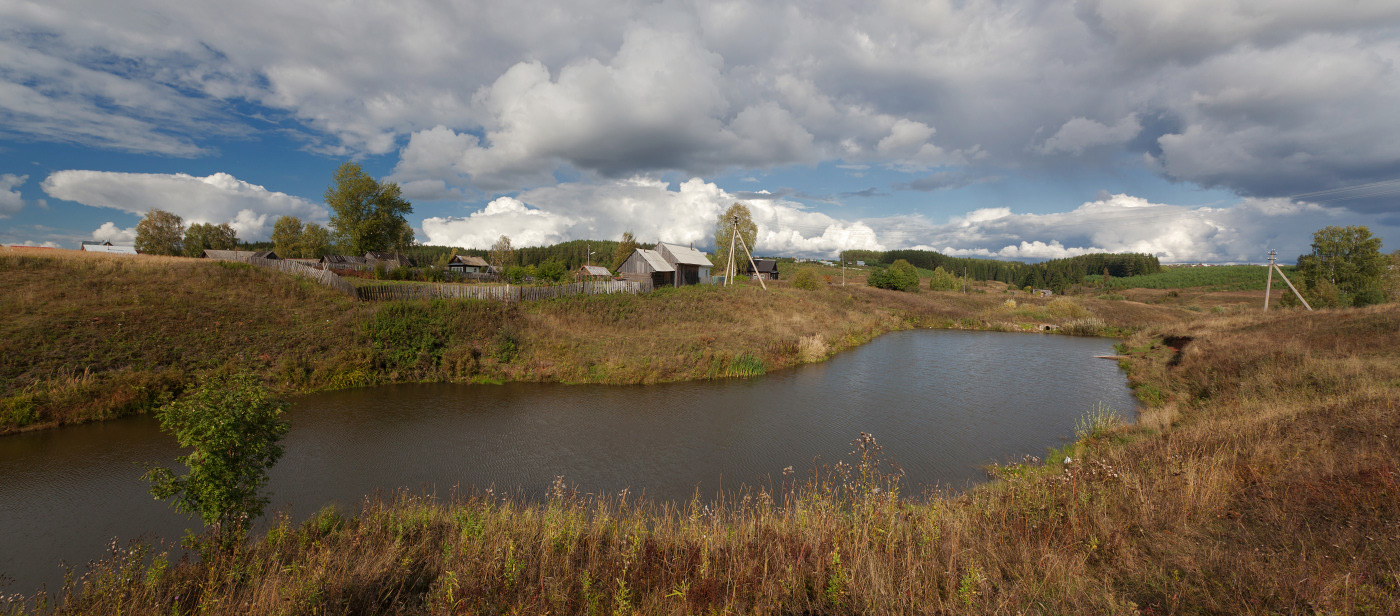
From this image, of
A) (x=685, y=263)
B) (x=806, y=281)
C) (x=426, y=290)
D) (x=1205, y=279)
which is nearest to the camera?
(x=426, y=290)

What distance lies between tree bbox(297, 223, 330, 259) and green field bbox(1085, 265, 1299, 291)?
129 meters

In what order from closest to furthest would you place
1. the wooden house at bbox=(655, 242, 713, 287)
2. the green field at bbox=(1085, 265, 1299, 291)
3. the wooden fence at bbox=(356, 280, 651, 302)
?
the wooden fence at bbox=(356, 280, 651, 302)
the wooden house at bbox=(655, 242, 713, 287)
the green field at bbox=(1085, 265, 1299, 291)

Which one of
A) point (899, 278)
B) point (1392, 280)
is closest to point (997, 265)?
point (899, 278)

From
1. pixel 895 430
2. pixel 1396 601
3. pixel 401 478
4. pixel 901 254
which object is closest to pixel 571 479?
pixel 401 478

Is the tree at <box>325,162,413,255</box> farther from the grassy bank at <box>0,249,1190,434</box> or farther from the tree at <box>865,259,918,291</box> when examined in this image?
the tree at <box>865,259,918,291</box>

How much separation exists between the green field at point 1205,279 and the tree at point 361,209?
114m

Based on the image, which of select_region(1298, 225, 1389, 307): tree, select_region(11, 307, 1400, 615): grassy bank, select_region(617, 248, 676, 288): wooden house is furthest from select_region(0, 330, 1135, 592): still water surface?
select_region(1298, 225, 1389, 307): tree

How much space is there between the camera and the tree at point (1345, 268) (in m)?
37.4

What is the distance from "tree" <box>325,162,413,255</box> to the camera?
43.5 metres

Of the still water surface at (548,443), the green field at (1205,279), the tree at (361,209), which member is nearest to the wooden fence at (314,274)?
the still water surface at (548,443)

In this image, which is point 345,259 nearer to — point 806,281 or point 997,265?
point 806,281

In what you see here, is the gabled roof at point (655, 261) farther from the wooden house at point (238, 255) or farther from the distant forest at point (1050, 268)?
the distant forest at point (1050, 268)

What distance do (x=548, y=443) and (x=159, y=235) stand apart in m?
72.1

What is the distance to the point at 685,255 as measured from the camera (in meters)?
45.3
